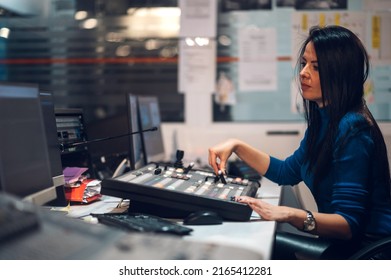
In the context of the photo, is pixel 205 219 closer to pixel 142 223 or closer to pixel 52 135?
pixel 142 223

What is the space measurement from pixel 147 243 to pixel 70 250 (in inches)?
4.5

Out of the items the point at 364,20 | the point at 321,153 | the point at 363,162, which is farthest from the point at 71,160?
the point at 364,20

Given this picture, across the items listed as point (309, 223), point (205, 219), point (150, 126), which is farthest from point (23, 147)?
point (150, 126)

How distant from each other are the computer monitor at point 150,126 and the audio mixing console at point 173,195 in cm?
77

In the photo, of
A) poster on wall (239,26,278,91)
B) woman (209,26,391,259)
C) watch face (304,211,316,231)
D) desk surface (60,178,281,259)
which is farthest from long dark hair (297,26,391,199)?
poster on wall (239,26,278,91)

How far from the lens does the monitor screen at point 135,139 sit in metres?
1.83

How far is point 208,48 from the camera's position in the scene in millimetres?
2809

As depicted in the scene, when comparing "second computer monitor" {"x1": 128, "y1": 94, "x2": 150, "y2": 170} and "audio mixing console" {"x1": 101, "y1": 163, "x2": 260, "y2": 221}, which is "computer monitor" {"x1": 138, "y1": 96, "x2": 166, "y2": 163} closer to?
"second computer monitor" {"x1": 128, "y1": 94, "x2": 150, "y2": 170}

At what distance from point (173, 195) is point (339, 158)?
482mm

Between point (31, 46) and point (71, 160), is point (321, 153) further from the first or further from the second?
point (31, 46)

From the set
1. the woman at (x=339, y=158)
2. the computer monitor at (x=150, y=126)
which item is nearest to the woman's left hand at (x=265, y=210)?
the woman at (x=339, y=158)

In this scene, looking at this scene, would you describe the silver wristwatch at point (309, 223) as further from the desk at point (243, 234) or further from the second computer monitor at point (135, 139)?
the second computer monitor at point (135, 139)

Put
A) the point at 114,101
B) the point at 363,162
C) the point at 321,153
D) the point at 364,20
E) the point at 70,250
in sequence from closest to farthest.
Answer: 1. the point at 70,250
2. the point at 363,162
3. the point at 321,153
4. the point at 364,20
5. the point at 114,101

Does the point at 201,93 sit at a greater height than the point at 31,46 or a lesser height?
lesser
